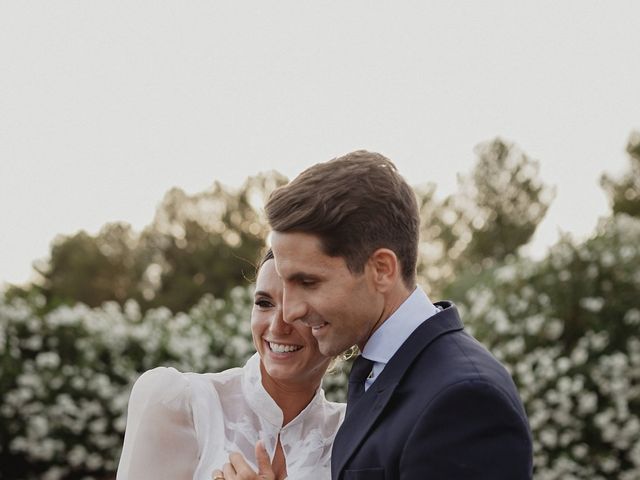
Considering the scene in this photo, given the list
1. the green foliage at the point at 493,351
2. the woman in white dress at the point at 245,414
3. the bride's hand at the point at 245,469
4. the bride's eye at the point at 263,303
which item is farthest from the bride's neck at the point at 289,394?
the green foliage at the point at 493,351

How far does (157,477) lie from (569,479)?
614 cm

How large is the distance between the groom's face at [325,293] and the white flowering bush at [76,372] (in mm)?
6356

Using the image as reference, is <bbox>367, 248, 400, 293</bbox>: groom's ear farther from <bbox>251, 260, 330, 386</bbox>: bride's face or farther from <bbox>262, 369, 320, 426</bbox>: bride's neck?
<bbox>262, 369, 320, 426</bbox>: bride's neck

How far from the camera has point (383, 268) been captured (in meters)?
2.60

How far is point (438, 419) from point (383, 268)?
0.51 m

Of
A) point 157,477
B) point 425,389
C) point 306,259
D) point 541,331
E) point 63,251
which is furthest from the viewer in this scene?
point 63,251

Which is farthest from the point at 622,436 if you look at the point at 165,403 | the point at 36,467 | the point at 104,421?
the point at 165,403

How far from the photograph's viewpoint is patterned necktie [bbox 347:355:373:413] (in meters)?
2.68

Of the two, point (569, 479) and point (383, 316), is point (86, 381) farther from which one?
point (383, 316)

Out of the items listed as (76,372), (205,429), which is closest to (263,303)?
(205,429)

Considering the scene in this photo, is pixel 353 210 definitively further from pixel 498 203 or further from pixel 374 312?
pixel 498 203

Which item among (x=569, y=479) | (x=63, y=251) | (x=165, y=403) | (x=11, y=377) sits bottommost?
(x=63, y=251)

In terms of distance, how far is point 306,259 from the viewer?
258cm

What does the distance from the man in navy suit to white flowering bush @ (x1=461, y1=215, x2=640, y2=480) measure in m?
6.28
